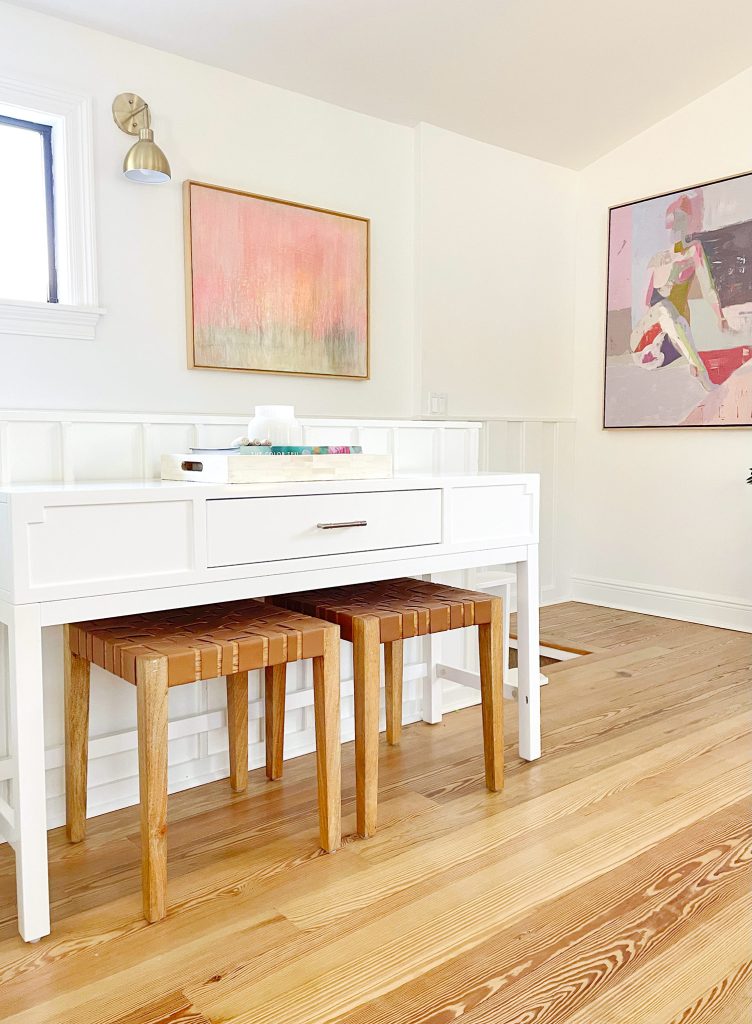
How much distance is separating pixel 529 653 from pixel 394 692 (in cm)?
39

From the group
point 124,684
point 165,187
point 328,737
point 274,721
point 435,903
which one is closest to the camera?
point 435,903

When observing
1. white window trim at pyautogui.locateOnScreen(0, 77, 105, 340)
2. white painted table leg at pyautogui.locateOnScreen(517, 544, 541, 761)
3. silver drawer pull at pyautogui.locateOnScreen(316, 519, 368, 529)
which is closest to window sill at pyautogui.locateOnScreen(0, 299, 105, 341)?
white window trim at pyautogui.locateOnScreen(0, 77, 105, 340)

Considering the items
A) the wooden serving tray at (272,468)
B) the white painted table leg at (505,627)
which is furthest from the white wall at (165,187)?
the white painted table leg at (505,627)

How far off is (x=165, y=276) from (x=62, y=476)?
1.06 m

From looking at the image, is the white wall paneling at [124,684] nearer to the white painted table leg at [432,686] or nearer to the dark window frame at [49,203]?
the white painted table leg at [432,686]

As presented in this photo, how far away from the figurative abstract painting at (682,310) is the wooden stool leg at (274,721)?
2507mm

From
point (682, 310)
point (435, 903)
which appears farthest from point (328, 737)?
point (682, 310)

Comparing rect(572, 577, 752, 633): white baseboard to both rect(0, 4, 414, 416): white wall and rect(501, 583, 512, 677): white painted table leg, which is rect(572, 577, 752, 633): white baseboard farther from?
rect(0, 4, 414, 416): white wall

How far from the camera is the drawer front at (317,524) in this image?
150 centimetres

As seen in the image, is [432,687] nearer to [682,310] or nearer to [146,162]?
[146,162]

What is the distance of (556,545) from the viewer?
162 inches

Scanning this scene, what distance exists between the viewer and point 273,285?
2.83 m

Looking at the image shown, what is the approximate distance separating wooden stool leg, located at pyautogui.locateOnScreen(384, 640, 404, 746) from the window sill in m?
1.30

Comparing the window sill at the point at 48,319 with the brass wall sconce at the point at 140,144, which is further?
the brass wall sconce at the point at 140,144
